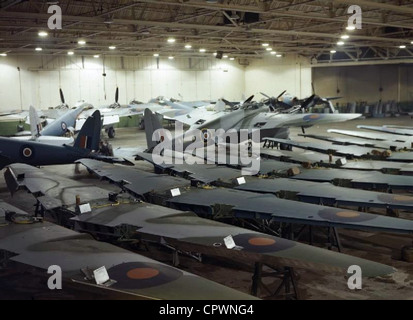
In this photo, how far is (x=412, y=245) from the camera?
8.80m

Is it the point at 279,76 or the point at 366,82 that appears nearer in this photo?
the point at 366,82

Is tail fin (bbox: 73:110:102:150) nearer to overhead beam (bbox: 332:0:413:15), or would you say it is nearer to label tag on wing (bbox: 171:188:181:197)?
label tag on wing (bbox: 171:188:181:197)

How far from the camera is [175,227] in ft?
22.6

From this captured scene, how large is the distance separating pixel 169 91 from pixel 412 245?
35987 mm

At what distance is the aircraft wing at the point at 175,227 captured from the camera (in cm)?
547

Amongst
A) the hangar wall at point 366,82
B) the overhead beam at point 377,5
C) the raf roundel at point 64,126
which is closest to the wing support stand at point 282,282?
the overhead beam at point 377,5

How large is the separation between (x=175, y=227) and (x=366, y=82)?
41503mm

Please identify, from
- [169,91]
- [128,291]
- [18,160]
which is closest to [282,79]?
[169,91]

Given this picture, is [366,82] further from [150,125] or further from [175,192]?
[175,192]

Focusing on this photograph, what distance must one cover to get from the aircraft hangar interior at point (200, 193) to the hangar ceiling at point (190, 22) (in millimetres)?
97

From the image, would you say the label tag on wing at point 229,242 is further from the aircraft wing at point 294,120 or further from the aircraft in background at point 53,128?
the aircraft in background at point 53,128

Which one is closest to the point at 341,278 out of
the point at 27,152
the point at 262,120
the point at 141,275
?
the point at 141,275

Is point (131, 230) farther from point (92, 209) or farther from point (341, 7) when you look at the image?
point (341, 7)

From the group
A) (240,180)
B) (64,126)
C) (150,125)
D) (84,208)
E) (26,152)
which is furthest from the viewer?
(64,126)
